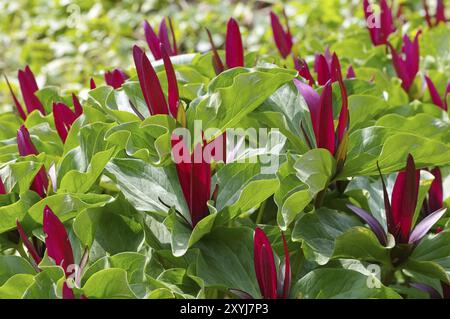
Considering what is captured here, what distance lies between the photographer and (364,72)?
1406 millimetres

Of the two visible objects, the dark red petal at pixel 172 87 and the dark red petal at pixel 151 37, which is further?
the dark red petal at pixel 151 37

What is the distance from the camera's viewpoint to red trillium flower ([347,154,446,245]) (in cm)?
89

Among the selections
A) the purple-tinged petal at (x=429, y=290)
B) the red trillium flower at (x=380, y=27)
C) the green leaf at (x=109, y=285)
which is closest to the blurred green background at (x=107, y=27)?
the red trillium flower at (x=380, y=27)

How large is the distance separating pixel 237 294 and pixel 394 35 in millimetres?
1091

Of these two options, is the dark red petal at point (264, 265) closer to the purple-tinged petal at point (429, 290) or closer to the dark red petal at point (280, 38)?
the purple-tinged petal at point (429, 290)

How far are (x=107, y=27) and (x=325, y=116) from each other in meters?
2.75

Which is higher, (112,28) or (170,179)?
(112,28)

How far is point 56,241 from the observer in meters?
0.84

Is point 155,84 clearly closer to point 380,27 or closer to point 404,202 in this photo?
point 404,202

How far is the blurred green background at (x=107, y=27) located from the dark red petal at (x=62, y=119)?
63.0 inches

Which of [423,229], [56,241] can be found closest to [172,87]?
[56,241]

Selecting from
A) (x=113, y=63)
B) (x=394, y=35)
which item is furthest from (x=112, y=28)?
(x=394, y=35)

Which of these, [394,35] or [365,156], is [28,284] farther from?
[394,35]

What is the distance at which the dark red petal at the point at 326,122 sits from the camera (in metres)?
0.91
